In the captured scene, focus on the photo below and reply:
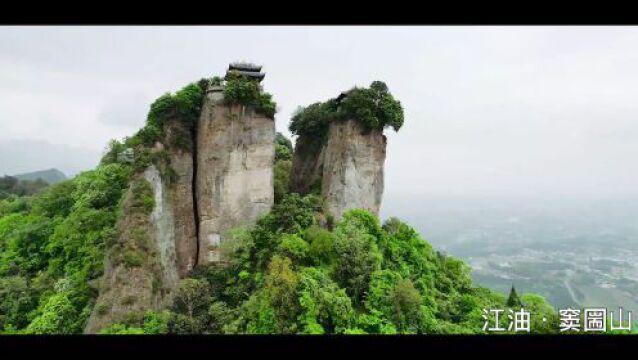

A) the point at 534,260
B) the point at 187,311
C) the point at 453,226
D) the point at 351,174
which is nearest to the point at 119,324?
the point at 187,311

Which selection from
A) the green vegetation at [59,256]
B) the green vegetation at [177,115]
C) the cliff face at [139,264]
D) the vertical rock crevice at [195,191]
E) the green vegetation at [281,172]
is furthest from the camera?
the green vegetation at [281,172]

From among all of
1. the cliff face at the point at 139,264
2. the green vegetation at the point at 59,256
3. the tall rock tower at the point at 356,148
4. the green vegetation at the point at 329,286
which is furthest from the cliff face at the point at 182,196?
the tall rock tower at the point at 356,148

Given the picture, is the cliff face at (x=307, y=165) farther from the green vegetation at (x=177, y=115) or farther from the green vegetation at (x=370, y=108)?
the green vegetation at (x=177, y=115)

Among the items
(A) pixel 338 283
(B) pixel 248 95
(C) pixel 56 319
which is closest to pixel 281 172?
(B) pixel 248 95

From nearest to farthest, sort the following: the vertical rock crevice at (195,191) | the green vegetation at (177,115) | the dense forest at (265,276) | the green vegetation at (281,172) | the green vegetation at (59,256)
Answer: the dense forest at (265,276) → the green vegetation at (59,256) → the green vegetation at (177,115) → the vertical rock crevice at (195,191) → the green vegetation at (281,172)

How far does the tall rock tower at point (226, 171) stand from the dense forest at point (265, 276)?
59 cm

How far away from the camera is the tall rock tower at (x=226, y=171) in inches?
712

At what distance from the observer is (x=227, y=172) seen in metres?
18.2

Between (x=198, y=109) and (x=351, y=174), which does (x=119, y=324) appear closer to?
(x=198, y=109)

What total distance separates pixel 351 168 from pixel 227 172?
5199 millimetres

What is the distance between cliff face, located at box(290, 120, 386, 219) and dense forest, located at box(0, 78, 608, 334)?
819 mm

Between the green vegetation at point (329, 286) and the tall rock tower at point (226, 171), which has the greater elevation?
the tall rock tower at point (226, 171)

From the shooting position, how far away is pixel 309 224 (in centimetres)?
1753
